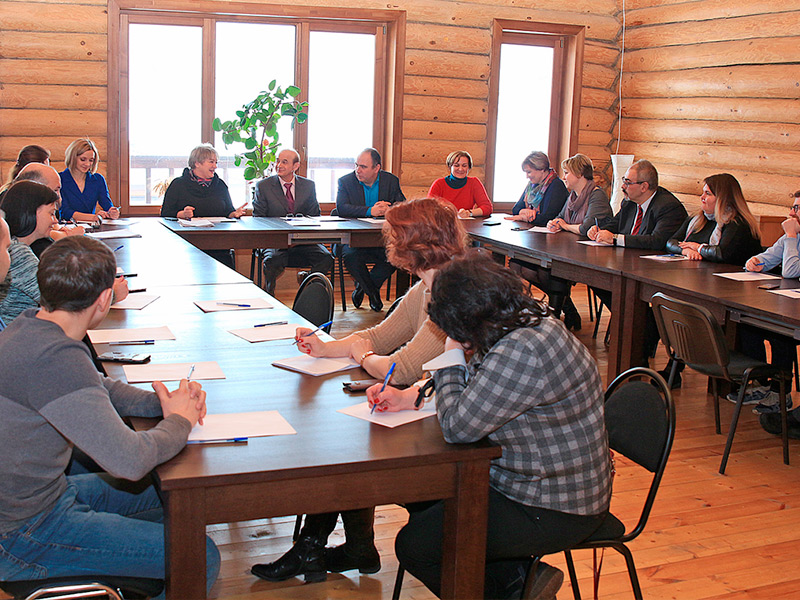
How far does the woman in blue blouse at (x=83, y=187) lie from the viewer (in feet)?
18.9

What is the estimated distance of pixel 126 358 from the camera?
2.41m

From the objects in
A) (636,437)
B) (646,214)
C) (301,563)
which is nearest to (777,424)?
(646,214)

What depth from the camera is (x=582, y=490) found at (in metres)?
1.85

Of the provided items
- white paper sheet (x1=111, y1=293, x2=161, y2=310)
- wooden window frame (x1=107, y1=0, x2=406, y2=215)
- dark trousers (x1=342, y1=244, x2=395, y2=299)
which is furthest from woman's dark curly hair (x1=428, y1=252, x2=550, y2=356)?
wooden window frame (x1=107, y1=0, x2=406, y2=215)

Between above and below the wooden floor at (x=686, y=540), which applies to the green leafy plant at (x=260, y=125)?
above

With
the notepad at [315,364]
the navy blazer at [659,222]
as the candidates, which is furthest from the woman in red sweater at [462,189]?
the notepad at [315,364]

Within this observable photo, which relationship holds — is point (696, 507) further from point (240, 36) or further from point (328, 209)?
point (240, 36)

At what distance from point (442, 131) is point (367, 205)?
1.34 meters

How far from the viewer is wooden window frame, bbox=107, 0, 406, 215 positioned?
22.3ft

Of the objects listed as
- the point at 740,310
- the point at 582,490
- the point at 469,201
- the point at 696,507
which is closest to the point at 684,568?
the point at 696,507

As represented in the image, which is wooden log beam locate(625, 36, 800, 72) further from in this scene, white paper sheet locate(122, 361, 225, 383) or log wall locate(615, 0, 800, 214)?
white paper sheet locate(122, 361, 225, 383)

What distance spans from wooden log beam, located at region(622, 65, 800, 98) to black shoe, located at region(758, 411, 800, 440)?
331cm

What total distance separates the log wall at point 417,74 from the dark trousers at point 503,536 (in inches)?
231

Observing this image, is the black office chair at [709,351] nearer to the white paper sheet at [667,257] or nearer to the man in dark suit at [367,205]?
the white paper sheet at [667,257]
